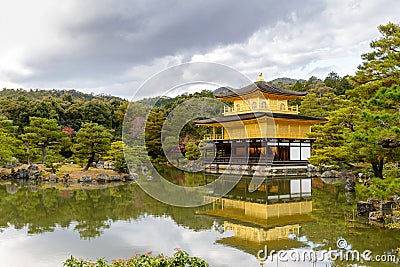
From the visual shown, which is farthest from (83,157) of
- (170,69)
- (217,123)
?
(170,69)

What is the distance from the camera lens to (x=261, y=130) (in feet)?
72.0

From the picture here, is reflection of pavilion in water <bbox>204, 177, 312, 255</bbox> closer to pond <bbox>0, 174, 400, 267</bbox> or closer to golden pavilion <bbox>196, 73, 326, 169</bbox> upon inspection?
pond <bbox>0, 174, 400, 267</bbox>

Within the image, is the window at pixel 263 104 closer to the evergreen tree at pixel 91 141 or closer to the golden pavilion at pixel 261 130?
the golden pavilion at pixel 261 130

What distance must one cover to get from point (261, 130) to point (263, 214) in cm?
1293

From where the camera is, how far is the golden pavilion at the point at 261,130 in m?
21.7

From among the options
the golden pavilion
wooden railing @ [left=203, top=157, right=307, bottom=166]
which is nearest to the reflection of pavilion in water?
wooden railing @ [left=203, top=157, right=307, bottom=166]

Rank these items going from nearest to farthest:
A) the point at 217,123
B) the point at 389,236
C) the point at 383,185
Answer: the point at 383,185
the point at 389,236
the point at 217,123

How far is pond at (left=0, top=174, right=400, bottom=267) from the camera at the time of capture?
6.09 m

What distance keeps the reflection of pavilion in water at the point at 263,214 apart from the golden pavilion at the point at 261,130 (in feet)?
22.2

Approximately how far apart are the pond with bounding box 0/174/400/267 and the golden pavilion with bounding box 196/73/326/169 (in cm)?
884

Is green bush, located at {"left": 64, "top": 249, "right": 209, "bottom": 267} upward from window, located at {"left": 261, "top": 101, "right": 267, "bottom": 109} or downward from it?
downward

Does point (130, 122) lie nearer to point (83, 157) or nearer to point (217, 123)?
point (83, 157)

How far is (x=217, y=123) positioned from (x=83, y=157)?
886cm

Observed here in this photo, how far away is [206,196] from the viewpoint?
13.0 m
